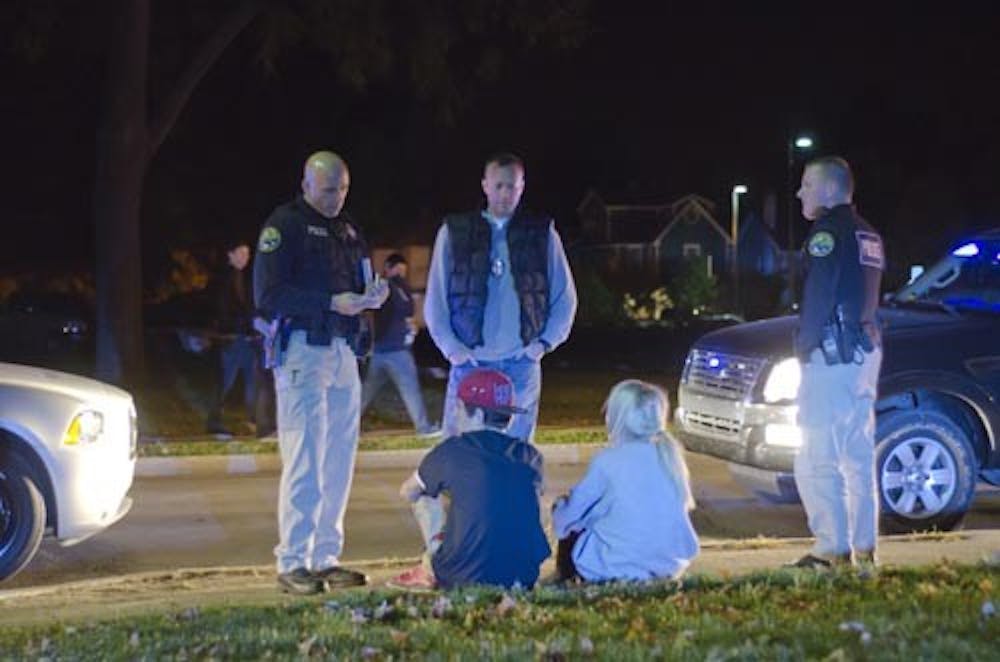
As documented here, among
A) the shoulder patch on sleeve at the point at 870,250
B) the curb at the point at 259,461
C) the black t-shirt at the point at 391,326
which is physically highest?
the shoulder patch on sleeve at the point at 870,250

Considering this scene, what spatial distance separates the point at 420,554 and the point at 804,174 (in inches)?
123

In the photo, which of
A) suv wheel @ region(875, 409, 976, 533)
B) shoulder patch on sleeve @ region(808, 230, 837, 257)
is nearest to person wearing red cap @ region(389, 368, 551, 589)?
shoulder patch on sleeve @ region(808, 230, 837, 257)

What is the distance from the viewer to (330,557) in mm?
7305

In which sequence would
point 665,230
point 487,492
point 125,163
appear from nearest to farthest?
1. point 487,492
2. point 125,163
3. point 665,230

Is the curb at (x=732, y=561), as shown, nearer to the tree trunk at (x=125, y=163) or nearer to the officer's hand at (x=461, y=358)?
the officer's hand at (x=461, y=358)

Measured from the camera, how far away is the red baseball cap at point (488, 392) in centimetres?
641

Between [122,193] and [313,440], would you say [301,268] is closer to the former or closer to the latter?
[313,440]

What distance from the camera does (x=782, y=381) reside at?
30.6ft

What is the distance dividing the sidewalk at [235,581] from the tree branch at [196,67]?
39.3ft

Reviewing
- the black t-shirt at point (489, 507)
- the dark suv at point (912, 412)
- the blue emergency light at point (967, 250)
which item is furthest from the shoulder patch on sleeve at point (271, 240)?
the blue emergency light at point (967, 250)

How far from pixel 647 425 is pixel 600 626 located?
44.6 inches

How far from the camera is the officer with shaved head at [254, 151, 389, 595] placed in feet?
22.9

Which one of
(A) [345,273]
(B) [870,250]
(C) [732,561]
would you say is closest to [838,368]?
(B) [870,250]

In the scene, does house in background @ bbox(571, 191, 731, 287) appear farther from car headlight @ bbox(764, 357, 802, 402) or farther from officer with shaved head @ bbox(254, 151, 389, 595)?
officer with shaved head @ bbox(254, 151, 389, 595)
